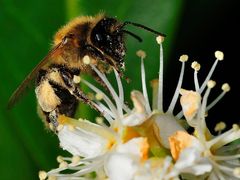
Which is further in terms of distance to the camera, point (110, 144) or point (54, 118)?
point (54, 118)

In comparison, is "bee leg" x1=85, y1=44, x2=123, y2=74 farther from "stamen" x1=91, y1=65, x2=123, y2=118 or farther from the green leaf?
the green leaf

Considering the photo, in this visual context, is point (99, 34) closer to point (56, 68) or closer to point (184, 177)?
point (56, 68)

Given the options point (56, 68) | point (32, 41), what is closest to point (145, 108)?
point (56, 68)

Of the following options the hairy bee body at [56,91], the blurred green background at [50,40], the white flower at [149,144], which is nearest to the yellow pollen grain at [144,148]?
the white flower at [149,144]

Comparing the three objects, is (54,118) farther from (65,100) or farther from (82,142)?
(82,142)

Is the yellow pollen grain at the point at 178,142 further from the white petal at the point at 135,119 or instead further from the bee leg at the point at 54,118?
the bee leg at the point at 54,118

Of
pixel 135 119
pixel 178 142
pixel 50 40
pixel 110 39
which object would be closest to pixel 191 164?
pixel 178 142
